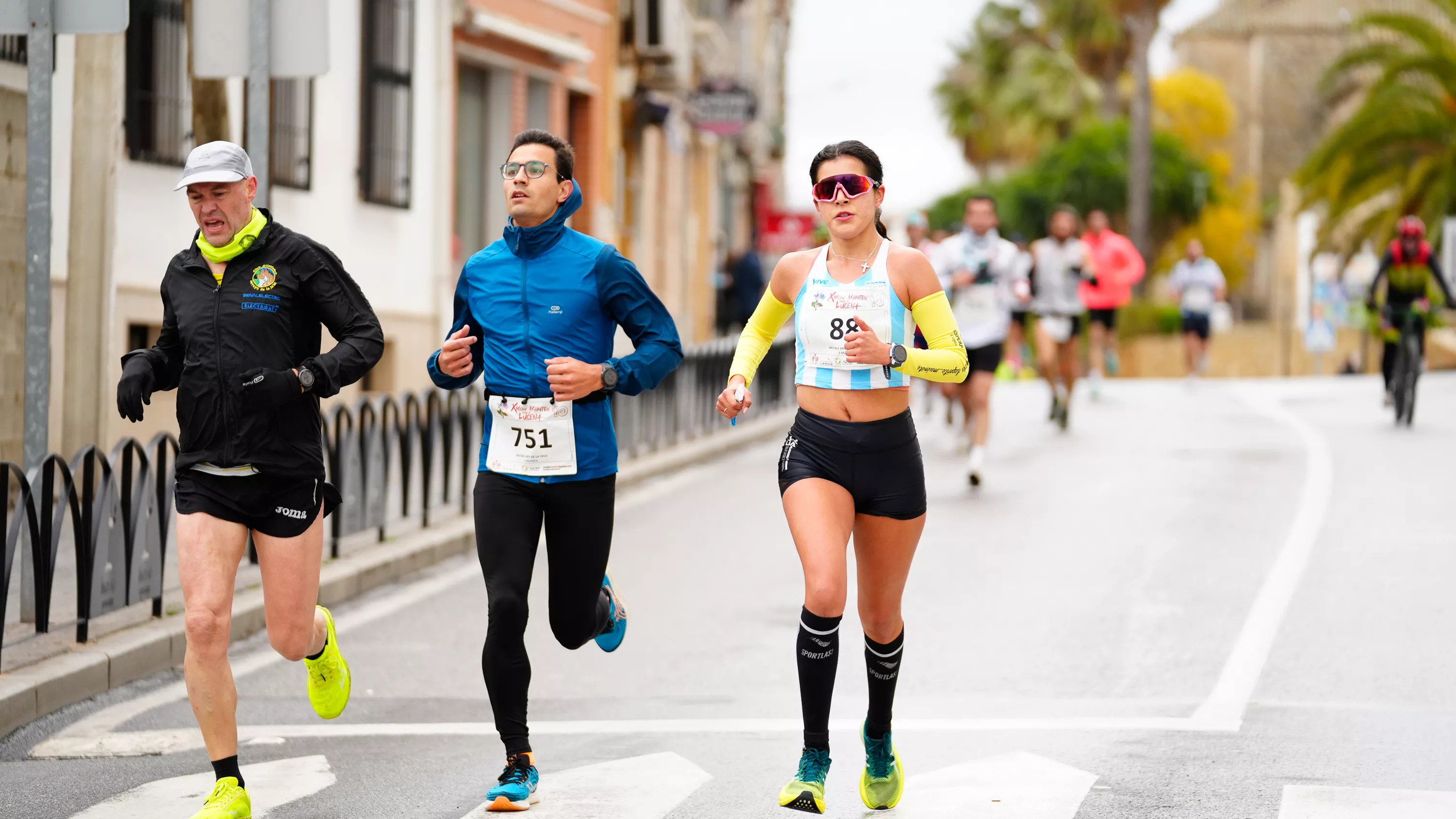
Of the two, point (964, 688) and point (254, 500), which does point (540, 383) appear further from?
point (964, 688)

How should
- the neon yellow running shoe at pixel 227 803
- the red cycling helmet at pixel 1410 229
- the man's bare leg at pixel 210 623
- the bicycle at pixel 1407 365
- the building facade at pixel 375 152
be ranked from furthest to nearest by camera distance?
the bicycle at pixel 1407 365, the red cycling helmet at pixel 1410 229, the building facade at pixel 375 152, the man's bare leg at pixel 210 623, the neon yellow running shoe at pixel 227 803

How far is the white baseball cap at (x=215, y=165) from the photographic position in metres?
5.68

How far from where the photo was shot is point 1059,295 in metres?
18.8

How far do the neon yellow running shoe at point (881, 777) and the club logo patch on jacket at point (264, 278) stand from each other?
85.8 inches

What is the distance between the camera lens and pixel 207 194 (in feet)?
18.8

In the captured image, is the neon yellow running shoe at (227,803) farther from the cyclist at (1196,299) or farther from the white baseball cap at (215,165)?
the cyclist at (1196,299)

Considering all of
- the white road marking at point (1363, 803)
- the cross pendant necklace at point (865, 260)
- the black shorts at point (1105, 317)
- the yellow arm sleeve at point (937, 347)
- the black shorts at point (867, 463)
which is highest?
the black shorts at point (1105, 317)

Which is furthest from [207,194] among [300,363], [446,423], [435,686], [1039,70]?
[1039,70]

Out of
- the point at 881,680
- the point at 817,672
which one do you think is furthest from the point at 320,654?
the point at 881,680

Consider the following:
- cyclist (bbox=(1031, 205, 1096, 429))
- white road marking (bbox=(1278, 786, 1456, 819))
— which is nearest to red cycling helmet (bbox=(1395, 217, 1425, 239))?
cyclist (bbox=(1031, 205, 1096, 429))

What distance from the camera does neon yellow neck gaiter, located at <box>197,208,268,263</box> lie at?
19.0ft

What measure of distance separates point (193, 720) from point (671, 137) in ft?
81.2

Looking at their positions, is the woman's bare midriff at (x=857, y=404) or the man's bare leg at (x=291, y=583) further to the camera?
the man's bare leg at (x=291, y=583)

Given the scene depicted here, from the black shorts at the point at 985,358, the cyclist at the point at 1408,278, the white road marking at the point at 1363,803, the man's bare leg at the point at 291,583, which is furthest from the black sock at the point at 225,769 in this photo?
the cyclist at the point at 1408,278
